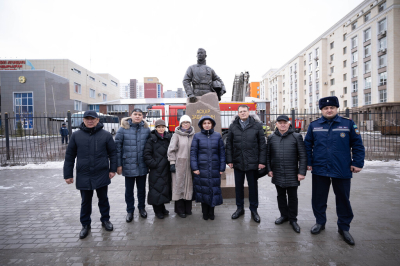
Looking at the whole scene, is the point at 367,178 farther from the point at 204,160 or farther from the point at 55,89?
the point at 55,89

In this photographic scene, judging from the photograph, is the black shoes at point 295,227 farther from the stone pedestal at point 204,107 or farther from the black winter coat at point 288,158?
the stone pedestal at point 204,107

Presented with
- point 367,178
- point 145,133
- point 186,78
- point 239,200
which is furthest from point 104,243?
point 367,178

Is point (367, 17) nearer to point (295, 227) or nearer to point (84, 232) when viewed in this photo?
point (295, 227)

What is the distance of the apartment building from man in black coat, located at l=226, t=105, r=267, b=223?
19766 millimetres

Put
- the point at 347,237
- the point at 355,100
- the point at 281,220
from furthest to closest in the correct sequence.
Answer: the point at 355,100 < the point at 281,220 < the point at 347,237

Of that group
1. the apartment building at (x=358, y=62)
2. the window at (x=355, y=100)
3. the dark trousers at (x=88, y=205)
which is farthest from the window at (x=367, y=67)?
the dark trousers at (x=88, y=205)

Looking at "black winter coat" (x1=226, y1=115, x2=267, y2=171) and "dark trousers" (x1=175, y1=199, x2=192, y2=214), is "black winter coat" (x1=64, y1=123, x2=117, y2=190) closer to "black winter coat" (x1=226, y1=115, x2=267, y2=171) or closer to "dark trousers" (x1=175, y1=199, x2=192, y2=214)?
"dark trousers" (x1=175, y1=199, x2=192, y2=214)

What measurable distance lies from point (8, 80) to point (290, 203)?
4194 centimetres

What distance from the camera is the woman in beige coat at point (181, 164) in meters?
3.92

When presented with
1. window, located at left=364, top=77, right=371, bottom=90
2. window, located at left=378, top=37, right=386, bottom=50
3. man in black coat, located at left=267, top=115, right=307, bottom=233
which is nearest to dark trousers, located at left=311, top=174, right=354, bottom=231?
man in black coat, located at left=267, top=115, right=307, bottom=233

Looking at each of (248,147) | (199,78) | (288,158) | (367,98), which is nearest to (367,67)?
(367,98)

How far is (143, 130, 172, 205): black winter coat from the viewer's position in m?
3.90

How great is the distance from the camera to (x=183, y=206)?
13.4ft

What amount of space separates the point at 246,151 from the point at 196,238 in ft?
5.18
